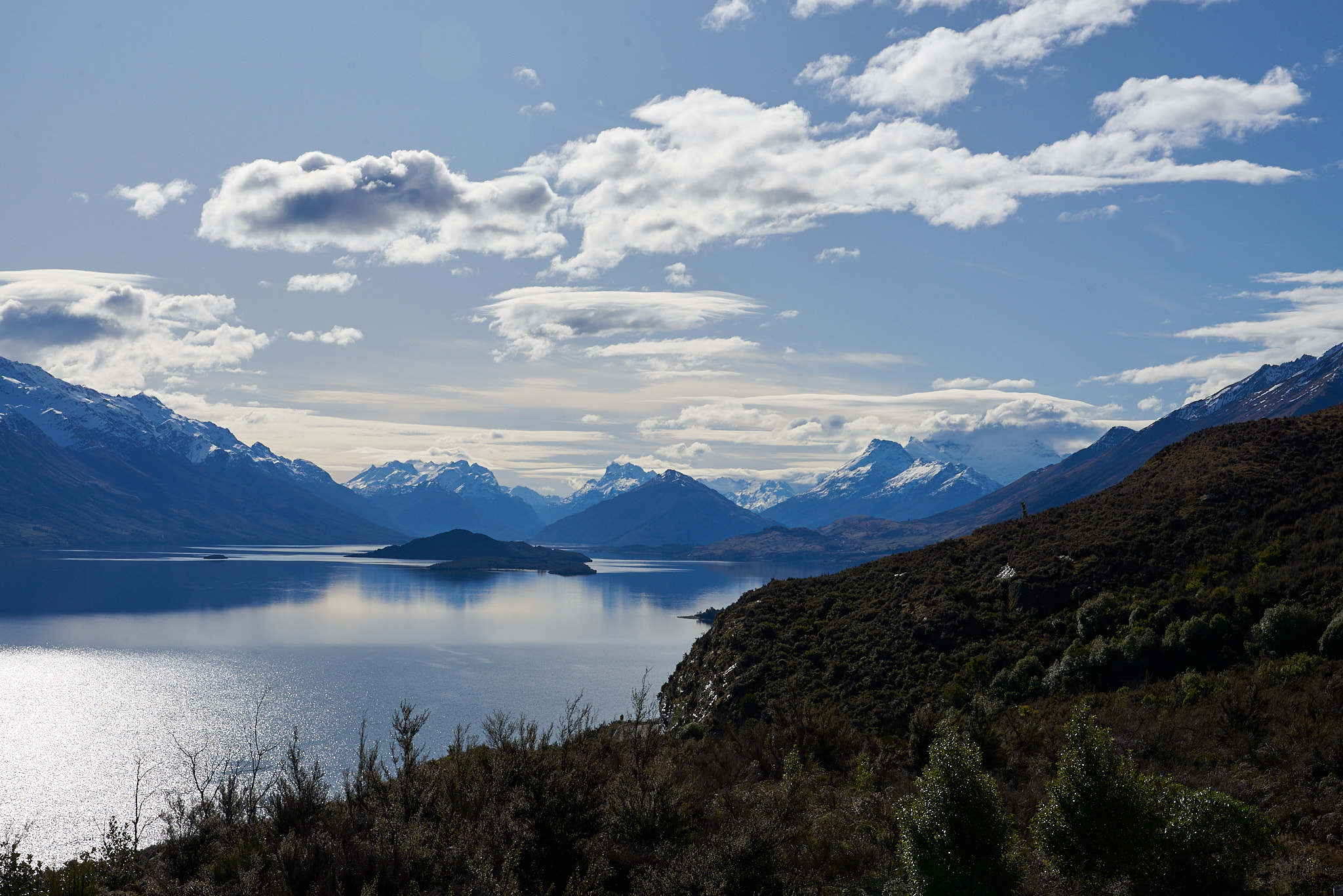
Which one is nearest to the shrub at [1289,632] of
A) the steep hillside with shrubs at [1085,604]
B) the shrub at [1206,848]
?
the steep hillside with shrubs at [1085,604]

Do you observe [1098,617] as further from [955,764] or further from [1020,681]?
[955,764]

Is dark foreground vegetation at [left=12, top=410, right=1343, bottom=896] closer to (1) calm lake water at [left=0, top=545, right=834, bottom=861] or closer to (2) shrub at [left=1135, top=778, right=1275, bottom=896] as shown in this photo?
(2) shrub at [left=1135, top=778, right=1275, bottom=896]

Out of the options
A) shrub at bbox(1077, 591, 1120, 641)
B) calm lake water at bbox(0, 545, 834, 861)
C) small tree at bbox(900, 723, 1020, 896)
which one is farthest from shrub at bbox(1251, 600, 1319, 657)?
calm lake water at bbox(0, 545, 834, 861)

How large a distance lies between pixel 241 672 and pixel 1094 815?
9049 centimetres

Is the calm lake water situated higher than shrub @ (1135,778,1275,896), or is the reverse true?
shrub @ (1135,778,1275,896)

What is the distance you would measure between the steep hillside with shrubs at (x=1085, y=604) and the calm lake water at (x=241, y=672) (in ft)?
86.5

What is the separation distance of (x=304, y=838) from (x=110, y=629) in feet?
391

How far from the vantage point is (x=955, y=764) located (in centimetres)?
1509

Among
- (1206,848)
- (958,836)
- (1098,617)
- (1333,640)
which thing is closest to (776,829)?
(958,836)

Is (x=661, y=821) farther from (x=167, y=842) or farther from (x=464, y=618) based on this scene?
(x=464, y=618)

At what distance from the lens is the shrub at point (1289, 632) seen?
1238 inches

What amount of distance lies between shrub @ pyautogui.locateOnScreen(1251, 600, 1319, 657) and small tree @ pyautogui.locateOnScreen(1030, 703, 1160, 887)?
74.6 feet

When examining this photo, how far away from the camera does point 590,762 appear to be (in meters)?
20.6

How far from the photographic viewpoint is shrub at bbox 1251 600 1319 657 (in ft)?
103
